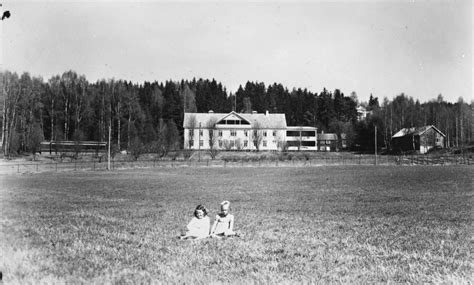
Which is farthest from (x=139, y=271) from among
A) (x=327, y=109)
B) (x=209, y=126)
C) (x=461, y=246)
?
(x=327, y=109)

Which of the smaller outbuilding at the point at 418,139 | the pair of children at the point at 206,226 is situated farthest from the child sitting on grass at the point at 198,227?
the smaller outbuilding at the point at 418,139

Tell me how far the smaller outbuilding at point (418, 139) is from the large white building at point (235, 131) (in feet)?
68.5

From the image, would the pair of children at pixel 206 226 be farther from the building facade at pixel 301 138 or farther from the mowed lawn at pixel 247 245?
the building facade at pixel 301 138

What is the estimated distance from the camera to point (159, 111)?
104m

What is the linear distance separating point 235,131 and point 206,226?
7732 cm

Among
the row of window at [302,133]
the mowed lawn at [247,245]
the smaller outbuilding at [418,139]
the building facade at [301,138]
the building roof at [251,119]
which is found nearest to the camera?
the mowed lawn at [247,245]

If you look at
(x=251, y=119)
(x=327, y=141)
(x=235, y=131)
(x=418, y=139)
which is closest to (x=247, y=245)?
(x=235, y=131)

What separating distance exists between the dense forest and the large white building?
4097 millimetres

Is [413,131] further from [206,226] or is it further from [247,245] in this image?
[247,245]

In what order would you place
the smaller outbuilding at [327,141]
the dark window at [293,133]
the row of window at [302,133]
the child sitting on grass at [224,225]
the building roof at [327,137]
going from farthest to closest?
the building roof at [327,137] → the smaller outbuilding at [327,141] → the dark window at [293,133] → the row of window at [302,133] → the child sitting on grass at [224,225]

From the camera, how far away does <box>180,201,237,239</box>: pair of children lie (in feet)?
29.6

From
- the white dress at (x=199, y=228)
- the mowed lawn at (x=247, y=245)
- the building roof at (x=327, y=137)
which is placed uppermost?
the building roof at (x=327, y=137)

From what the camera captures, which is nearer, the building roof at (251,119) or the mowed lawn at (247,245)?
the mowed lawn at (247,245)

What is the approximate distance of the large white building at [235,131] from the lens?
83438 millimetres
